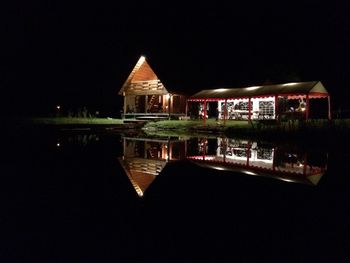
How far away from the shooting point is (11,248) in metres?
3.49

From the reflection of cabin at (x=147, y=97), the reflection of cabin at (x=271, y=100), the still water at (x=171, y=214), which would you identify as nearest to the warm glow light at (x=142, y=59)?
the reflection of cabin at (x=147, y=97)

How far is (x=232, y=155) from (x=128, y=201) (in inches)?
265

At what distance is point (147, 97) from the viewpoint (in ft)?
108

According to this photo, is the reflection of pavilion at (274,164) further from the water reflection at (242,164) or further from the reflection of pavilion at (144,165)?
the reflection of pavilion at (144,165)

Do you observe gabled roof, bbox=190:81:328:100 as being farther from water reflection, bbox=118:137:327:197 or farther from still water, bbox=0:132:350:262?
still water, bbox=0:132:350:262

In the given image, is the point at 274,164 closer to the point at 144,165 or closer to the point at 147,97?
the point at 144,165

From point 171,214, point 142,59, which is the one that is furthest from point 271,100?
point 171,214

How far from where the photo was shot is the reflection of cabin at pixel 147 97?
30011mm

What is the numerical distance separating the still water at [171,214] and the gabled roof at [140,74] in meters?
23.4

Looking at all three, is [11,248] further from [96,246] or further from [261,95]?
[261,95]

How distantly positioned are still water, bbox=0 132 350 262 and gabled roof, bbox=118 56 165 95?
76.9 feet

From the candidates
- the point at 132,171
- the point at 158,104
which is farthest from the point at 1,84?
the point at 132,171

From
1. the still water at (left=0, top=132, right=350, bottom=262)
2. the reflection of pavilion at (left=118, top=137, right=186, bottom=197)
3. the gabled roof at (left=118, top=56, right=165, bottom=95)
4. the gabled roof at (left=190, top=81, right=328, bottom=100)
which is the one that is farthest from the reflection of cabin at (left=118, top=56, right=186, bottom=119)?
the still water at (left=0, top=132, right=350, bottom=262)

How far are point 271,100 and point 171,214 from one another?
2223 centimetres
